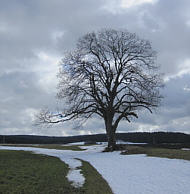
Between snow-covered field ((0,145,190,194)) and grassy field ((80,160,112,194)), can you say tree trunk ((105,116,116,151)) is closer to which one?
snow-covered field ((0,145,190,194))

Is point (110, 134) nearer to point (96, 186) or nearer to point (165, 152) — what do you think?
point (165, 152)

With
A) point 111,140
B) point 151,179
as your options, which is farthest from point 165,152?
point 151,179

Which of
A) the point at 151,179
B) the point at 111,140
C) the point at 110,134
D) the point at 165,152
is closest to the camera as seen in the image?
the point at 151,179

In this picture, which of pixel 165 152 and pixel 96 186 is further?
pixel 165 152

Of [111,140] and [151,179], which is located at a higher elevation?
[111,140]

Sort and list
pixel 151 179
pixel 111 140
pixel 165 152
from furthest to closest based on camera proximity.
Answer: pixel 111 140
pixel 165 152
pixel 151 179

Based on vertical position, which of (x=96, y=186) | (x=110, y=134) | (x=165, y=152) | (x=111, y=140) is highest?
(x=110, y=134)

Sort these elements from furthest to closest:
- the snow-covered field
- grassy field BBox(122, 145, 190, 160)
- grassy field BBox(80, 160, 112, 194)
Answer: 1. grassy field BBox(122, 145, 190, 160)
2. the snow-covered field
3. grassy field BBox(80, 160, 112, 194)

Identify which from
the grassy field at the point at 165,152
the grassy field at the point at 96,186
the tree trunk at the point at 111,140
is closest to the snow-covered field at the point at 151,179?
the grassy field at the point at 96,186

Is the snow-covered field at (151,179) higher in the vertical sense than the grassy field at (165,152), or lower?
lower

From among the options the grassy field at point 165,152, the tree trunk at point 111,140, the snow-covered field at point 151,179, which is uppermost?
the tree trunk at point 111,140

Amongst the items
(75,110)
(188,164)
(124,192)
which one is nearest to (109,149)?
(75,110)

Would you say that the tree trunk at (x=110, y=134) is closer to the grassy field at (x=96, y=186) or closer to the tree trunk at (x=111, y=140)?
the tree trunk at (x=111, y=140)

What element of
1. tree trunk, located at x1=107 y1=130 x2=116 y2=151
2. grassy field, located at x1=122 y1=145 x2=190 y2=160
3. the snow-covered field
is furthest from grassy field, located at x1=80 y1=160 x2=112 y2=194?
tree trunk, located at x1=107 y1=130 x2=116 y2=151
